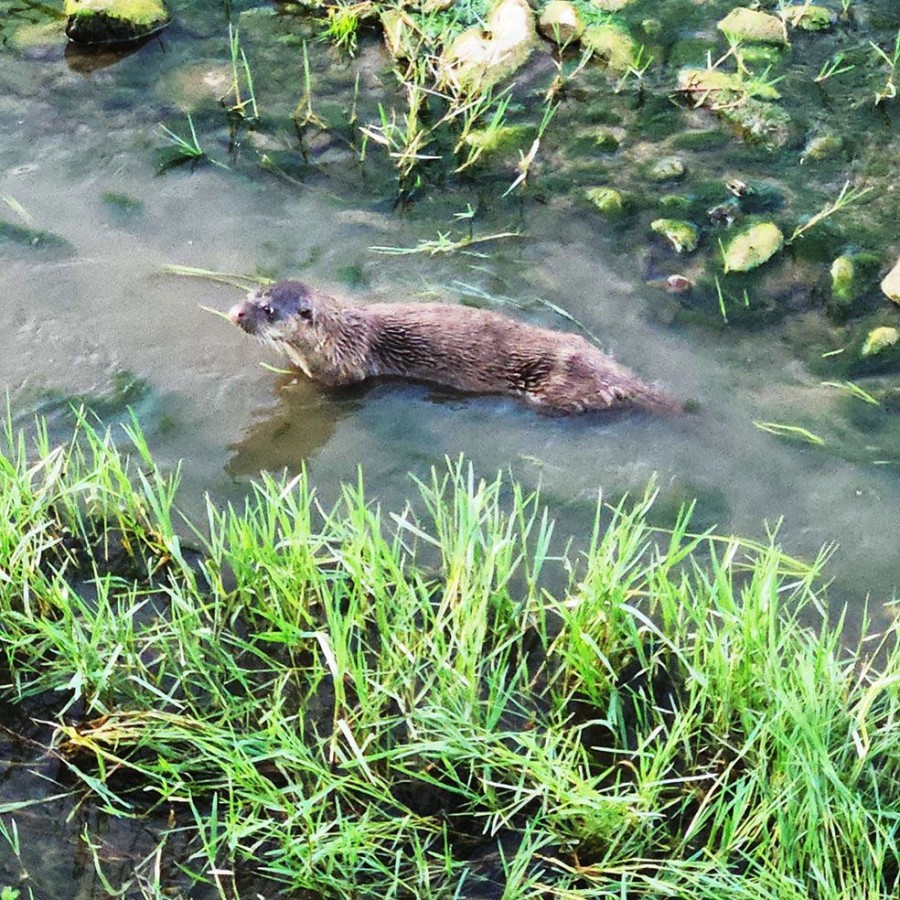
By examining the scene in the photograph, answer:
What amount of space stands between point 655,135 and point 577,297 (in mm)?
1194

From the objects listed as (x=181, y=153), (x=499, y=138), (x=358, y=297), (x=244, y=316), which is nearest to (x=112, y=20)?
(x=181, y=153)

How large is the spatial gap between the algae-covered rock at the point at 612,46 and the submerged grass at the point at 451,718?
319cm

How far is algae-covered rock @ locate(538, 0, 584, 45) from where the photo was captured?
5.79m

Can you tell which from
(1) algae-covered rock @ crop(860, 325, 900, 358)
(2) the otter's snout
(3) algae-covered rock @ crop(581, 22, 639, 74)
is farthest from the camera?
(3) algae-covered rock @ crop(581, 22, 639, 74)

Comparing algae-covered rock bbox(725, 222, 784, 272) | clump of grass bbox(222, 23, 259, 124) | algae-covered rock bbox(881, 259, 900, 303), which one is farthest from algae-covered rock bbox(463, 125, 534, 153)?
algae-covered rock bbox(881, 259, 900, 303)

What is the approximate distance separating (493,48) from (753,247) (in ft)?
5.39

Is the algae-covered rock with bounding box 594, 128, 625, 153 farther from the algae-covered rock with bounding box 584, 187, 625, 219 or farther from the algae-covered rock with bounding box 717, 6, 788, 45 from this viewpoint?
the algae-covered rock with bounding box 717, 6, 788, 45

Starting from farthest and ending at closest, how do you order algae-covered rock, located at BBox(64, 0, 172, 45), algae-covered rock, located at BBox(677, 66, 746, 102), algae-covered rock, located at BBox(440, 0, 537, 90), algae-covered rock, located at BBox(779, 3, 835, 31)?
algae-covered rock, located at BBox(779, 3, 835, 31) < algae-covered rock, located at BBox(64, 0, 172, 45) < algae-covered rock, located at BBox(677, 66, 746, 102) < algae-covered rock, located at BBox(440, 0, 537, 90)

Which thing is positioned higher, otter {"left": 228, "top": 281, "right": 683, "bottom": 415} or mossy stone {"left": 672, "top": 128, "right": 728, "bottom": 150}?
mossy stone {"left": 672, "top": 128, "right": 728, "bottom": 150}

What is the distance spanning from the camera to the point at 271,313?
164 inches

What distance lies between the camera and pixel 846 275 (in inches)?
183

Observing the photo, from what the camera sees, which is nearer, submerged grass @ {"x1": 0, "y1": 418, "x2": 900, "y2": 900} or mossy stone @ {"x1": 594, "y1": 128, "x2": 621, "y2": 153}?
submerged grass @ {"x1": 0, "y1": 418, "x2": 900, "y2": 900}

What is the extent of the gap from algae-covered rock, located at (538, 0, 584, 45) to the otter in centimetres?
207

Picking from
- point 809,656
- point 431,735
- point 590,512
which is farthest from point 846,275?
point 431,735
